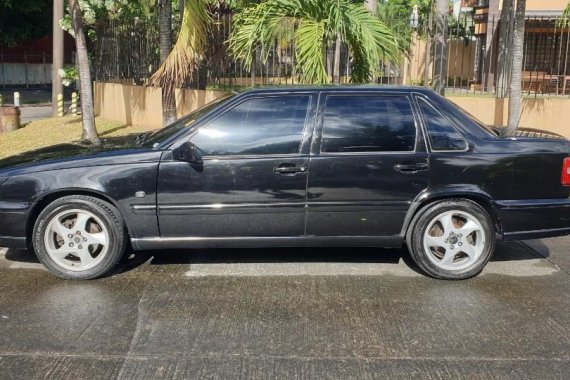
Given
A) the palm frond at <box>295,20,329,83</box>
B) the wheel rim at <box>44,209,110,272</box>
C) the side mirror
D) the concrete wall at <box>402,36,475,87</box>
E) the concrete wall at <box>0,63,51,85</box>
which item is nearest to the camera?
the side mirror

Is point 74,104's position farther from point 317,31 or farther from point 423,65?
point 317,31

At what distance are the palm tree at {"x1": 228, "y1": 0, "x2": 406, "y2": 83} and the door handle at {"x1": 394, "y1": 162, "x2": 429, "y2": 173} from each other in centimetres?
358

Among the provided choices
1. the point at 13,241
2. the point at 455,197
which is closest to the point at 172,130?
the point at 13,241

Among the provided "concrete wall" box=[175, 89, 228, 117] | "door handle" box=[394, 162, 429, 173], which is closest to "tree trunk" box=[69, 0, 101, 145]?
"concrete wall" box=[175, 89, 228, 117]

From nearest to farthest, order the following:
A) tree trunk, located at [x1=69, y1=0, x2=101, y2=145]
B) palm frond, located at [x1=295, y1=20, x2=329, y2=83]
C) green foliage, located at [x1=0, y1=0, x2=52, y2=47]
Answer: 1. palm frond, located at [x1=295, y1=20, x2=329, y2=83]
2. tree trunk, located at [x1=69, y1=0, x2=101, y2=145]
3. green foliage, located at [x1=0, y1=0, x2=52, y2=47]

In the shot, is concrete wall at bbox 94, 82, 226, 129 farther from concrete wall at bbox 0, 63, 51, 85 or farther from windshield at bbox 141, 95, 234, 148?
concrete wall at bbox 0, 63, 51, 85

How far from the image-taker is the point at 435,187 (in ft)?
16.7

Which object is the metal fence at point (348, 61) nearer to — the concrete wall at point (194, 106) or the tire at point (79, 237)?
the concrete wall at point (194, 106)

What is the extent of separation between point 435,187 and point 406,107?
710mm

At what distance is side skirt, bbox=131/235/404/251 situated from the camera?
16.6 feet

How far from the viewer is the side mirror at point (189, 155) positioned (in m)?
4.95

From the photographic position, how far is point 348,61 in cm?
984

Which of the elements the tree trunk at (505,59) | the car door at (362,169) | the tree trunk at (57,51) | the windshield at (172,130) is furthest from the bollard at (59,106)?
the car door at (362,169)

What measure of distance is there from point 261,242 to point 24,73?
38.4 meters
